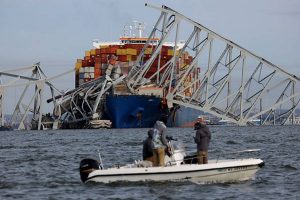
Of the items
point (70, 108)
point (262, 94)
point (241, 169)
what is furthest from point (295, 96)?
point (241, 169)

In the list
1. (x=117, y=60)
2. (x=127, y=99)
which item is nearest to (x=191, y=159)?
(x=127, y=99)

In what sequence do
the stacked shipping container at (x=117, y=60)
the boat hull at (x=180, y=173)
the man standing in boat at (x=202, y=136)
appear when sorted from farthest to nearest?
the stacked shipping container at (x=117, y=60), the man standing in boat at (x=202, y=136), the boat hull at (x=180, y=173)

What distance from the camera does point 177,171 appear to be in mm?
22750

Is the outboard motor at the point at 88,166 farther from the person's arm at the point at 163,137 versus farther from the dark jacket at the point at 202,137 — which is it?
the dark jacket at the point at 202,137

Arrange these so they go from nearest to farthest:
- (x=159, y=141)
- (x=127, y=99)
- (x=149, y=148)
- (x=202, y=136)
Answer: (x=159, y=141), (x=149, y=148), (x=202, y=136), (x=127, y=99)

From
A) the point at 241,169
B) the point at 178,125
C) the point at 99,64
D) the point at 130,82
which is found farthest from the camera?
the point at 99,64

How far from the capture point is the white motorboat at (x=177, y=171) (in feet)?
74.7

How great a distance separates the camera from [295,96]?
110375mm

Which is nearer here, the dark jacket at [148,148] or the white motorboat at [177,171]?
the white motorboat at [177,171]

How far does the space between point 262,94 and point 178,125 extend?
13320 mm

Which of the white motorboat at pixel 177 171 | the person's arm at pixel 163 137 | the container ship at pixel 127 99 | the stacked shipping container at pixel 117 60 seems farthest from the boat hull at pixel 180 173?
the stacked shipping container at pixel 117 60

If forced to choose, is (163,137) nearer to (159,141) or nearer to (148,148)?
(159,141)

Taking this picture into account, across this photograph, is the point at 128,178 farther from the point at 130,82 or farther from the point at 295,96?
the point at 295,96

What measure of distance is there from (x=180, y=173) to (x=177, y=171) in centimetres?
13
